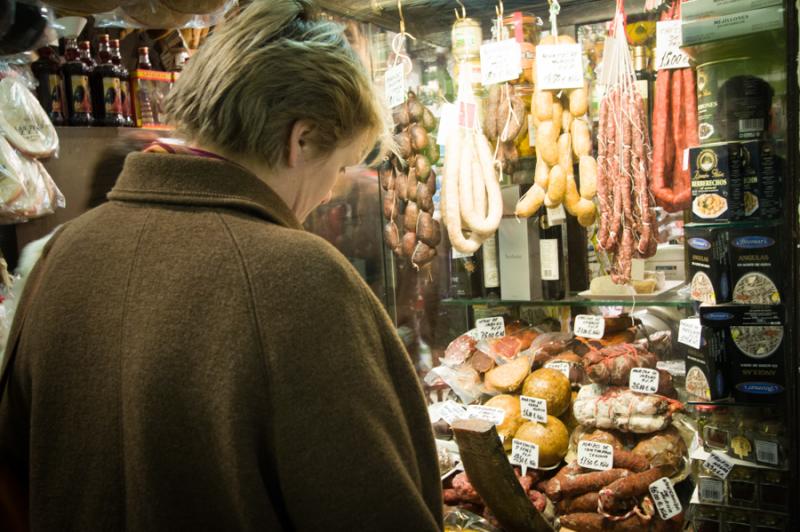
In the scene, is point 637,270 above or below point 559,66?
below

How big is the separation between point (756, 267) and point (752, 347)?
0.79 ft

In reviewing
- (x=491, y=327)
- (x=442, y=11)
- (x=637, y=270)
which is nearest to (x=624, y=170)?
(x=637, y=270)

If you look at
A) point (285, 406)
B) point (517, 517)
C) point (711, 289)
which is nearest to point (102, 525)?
point (285, 406)

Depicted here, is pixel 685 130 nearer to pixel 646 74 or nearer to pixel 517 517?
pixel 646 74

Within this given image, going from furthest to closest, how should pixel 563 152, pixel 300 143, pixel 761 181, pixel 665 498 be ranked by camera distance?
pixel 563 152 < pixel 665 498 < pixel 761 181 < pixel 300 143

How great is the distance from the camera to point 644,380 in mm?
2469

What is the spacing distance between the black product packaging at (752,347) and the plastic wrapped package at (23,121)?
2425 mm

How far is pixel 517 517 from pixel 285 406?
1331 millimetres

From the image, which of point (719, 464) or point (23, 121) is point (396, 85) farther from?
point (719, 464)

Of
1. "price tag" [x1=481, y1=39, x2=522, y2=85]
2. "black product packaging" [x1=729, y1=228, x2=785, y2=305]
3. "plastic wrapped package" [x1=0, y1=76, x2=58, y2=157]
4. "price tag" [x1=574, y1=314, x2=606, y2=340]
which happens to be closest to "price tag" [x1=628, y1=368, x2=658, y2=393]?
"price tag" [x1=574, y1=314, x2=606, y2=340]

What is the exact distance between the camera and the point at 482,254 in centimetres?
292

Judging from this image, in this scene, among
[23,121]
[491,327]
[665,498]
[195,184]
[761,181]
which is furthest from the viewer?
[491,327]

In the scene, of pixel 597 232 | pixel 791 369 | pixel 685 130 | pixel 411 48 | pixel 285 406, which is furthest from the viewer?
pixel 411 48

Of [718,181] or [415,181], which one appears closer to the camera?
[718,181]
